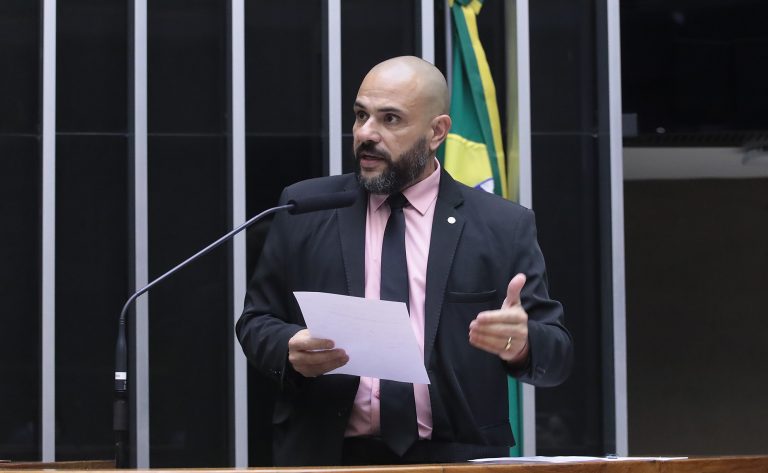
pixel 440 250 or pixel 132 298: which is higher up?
pixel 440 250

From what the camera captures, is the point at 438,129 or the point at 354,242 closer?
the point at 354,242

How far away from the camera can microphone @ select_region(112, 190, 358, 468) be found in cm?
326

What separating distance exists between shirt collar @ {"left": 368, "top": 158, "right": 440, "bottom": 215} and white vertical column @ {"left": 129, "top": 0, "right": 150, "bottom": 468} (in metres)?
3.71

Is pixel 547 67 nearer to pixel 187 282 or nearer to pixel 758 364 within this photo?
pixel 187 282

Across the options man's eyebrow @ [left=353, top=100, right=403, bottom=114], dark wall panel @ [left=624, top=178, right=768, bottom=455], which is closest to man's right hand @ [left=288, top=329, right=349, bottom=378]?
man's eyebrow @ [left=353, top=100, right=403, bottom=114]

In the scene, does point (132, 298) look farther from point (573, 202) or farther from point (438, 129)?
point (573, 202)

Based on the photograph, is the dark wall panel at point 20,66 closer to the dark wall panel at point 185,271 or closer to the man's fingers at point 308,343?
the dark wall panel at point 185,271

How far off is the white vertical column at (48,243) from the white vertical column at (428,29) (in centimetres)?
208

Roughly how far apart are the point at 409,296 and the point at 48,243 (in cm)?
412

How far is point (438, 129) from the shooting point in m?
3.82

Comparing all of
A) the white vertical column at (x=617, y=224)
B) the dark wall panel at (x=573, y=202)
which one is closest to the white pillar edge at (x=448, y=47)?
the dark wall panel at (x=573, y=202)

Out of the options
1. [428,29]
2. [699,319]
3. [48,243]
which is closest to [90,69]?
[48,243]

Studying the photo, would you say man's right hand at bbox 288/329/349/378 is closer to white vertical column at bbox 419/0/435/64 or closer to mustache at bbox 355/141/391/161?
mustache at bbox 355/141/391/161

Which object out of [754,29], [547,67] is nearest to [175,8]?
[547,67]
